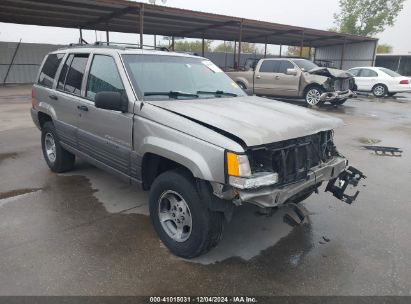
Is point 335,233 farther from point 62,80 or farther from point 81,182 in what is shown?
point 62,80

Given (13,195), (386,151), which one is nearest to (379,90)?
(386,151)

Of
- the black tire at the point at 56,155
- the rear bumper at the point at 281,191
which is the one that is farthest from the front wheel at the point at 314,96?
the rear bumper at the point at 281,191

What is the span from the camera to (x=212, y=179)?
2734mm

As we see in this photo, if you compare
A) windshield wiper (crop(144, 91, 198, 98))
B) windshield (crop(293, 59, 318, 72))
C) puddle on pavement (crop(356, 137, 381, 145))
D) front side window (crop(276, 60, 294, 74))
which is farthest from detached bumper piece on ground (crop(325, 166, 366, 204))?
front side window (crop(276, 60, 294, 74))

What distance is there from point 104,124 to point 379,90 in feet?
61.9

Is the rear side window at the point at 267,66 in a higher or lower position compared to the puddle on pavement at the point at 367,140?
higher

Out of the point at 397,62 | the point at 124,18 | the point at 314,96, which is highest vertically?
the point at 124,18

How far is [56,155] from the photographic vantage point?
5.26m

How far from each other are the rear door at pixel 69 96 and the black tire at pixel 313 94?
10762mm

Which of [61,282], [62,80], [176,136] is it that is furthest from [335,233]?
[62,80]

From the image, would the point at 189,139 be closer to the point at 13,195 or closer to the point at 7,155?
the point at 13,195

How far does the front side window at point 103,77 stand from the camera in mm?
3779

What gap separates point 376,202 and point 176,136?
10.2ft

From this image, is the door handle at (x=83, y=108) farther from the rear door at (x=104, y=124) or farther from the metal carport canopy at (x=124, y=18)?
the metal carport canopy at (x=124, y=18)
